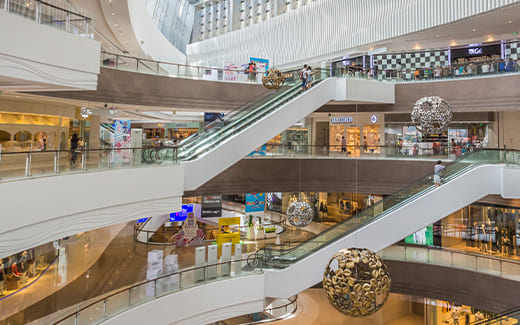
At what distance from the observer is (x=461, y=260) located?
40.9 feet

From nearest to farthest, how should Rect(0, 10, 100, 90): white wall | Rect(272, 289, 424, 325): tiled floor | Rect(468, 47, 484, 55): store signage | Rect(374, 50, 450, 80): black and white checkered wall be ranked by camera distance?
Rect(0, 10, 100, 90): white wall, Rect(272, 289, 424, 325): tiled floor, Rect(468, 47, 484, 55): store signage, Rect(374, 50, 450, 80): black and white checkered wall

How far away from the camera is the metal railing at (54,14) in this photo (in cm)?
566

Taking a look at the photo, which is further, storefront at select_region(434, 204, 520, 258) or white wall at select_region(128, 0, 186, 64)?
white wall at select_region(128, 0, 186, 64)

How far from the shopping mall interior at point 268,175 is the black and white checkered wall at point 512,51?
47 mm

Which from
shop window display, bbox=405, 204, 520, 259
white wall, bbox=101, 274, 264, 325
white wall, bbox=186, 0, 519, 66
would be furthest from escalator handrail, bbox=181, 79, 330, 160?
shop window display, bbox=405, 204, 520, 259

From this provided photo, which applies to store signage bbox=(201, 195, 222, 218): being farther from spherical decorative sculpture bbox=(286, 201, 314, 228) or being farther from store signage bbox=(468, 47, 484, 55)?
store signage bbox=(468, 47, 484, 55)

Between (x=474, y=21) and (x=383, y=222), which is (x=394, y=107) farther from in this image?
(x=383, y=222)

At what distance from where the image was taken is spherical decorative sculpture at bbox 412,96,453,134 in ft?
26.1

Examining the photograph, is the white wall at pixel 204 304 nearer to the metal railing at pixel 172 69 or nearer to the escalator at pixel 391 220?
the escalator at pixel 391 220

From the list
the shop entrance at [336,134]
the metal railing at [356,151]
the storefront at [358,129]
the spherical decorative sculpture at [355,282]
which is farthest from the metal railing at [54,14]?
the shop entrance at [336,134]

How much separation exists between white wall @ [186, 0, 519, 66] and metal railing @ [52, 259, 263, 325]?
12535 mm

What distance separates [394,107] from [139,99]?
1048 centimetres

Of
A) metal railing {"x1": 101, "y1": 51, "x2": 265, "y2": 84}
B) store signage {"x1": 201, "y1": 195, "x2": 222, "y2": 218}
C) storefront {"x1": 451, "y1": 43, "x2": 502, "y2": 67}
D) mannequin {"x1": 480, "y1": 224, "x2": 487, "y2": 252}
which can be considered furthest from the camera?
store signage {"x1": 201, "y1": 195, "x2": 222, "y2": 218}

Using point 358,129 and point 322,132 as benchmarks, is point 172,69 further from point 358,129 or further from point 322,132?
point 322,132
